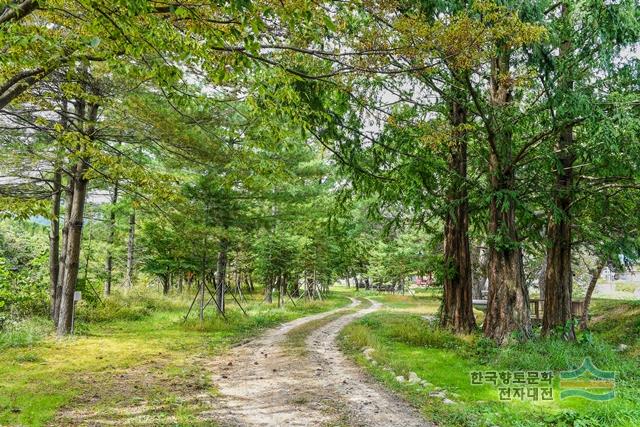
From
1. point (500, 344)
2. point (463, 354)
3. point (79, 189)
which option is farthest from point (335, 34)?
point (79, 189)

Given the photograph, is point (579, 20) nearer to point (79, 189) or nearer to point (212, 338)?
point (212, 338)

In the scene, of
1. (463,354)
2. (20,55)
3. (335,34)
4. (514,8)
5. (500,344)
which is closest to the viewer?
(20,55)

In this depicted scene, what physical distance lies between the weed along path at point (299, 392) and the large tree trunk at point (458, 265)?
423 cm

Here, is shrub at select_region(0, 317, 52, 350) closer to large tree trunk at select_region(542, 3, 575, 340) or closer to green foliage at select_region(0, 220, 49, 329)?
green foliage at select_region(0, 220, 49, 329)

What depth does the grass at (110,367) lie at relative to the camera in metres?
5.41

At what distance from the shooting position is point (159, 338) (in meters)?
11.6

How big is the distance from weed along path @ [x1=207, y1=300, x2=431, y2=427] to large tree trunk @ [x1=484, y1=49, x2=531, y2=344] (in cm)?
411

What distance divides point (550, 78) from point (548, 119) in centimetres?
104

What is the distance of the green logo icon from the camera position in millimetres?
5883

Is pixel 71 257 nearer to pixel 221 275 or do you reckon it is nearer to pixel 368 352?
pixel 221 275

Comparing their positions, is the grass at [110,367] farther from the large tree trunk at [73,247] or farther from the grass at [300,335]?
the grass at [300,335]

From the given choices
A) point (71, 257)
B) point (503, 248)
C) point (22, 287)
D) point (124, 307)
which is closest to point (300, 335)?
point (503, 248)

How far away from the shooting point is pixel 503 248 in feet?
34.4

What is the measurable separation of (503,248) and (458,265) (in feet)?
7.60
